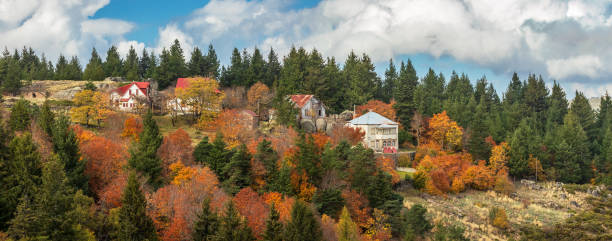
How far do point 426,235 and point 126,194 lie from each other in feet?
91.9

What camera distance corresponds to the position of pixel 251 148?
149ft

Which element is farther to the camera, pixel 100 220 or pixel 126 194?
pixel 100 220

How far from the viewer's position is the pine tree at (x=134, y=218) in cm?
2684

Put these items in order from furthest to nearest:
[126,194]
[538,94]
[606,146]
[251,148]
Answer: [538,94] < [606,146] < [251,148] < [126,194]

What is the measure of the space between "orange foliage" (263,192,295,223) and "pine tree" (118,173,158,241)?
10.6 m

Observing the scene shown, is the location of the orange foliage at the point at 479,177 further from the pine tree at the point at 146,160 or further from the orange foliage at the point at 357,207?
the pine tree at the point at 146,160

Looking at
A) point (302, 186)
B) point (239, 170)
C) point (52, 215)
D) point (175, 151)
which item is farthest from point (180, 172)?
point (52, 215)

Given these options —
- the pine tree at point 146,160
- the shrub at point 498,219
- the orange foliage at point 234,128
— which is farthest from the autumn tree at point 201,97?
the shrub at point 498,219

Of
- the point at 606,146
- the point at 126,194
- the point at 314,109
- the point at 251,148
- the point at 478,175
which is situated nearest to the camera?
the point at 126,194

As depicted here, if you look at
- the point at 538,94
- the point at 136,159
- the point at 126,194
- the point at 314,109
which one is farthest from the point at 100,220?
the point at 538,94

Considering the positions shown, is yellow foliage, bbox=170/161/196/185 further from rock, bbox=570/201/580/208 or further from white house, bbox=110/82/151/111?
rock, bbox=570/201/580/208

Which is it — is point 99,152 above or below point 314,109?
below

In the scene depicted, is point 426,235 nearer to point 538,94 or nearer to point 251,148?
point 251,148

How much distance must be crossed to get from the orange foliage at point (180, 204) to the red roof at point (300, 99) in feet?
101
